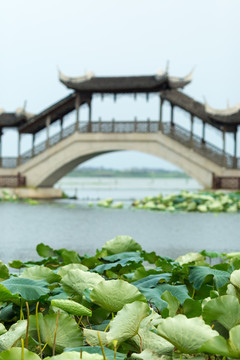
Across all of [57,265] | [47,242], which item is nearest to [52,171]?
[47,242]

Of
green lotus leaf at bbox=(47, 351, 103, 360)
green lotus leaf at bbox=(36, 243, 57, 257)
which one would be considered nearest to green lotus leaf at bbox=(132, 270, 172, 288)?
green lotus leaf at bbox=(47, 351, 103, 360)

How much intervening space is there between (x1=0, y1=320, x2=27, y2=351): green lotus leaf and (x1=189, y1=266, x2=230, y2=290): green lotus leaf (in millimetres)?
803

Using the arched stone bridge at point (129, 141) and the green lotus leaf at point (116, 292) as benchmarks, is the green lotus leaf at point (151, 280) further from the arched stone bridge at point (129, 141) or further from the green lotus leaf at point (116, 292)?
the arched stone bridge at point (129, 141)

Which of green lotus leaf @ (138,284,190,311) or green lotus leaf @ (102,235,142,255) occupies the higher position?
green lotus leaf @ (102,235,142,255)

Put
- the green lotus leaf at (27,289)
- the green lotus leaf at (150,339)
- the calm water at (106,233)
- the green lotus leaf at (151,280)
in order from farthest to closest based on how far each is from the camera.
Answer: the calm water at (106,233) < the green lotus leaf at (151,280) < the green lotus leaf at (27,289) < the green lotus leaf at (150,339)

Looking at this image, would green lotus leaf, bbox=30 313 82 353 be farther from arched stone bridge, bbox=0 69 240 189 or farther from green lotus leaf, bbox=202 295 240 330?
arched stone bridge, bbox=0 69 240 189

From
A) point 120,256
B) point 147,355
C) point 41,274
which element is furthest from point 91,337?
point 120,256

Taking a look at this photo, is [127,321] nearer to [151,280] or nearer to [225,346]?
[225,346]

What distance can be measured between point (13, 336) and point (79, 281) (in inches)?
20.2

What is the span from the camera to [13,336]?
1.41 m

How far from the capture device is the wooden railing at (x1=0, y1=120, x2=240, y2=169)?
2023cm

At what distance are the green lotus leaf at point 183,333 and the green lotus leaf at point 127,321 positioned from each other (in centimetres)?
16

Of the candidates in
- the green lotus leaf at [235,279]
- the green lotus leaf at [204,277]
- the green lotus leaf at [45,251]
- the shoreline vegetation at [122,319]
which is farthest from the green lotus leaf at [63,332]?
the green lotus leaf at [45,251]

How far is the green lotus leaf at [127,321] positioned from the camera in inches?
53.6
